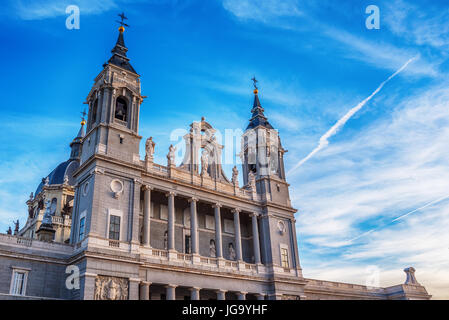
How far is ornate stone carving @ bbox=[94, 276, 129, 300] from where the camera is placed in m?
30.6

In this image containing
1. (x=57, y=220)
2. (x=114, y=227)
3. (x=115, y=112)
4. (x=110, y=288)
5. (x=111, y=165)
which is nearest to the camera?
(x=110, y=288)

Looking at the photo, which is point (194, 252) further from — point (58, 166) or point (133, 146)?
point (58, 166)

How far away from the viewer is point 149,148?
40.0 m

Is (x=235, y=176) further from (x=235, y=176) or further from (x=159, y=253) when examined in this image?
(x=159, y=253)

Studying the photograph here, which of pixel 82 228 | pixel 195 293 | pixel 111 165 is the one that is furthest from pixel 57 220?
pixel 195 293

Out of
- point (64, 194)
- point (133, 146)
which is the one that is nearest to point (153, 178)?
point (133, 146)

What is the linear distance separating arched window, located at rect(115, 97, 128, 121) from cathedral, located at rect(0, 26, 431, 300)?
0.10 meters

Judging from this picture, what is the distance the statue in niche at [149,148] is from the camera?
39.5 metres

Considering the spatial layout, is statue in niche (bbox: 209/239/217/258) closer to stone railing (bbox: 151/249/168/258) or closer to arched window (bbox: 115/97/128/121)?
stone railing (bbox: 151/249/168/258)

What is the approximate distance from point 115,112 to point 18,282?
16.8m

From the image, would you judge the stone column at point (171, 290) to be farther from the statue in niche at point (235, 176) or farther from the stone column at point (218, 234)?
the statue in niche at point (235, 176)
